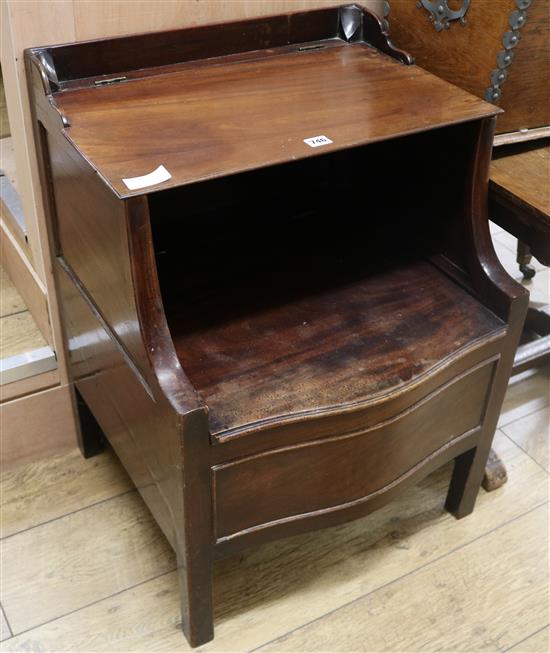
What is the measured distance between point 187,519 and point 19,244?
2.33 ft

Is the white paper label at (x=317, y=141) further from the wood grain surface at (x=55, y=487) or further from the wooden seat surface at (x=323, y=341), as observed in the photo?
the wood grain surface at (x=55, y=487)

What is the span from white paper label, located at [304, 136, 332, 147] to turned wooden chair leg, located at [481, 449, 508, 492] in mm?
820

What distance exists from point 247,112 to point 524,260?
107cm

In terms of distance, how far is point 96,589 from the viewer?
145cm

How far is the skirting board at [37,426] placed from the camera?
62.4 inches

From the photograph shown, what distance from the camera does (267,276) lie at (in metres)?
1.39

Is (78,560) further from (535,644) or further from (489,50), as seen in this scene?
(489,50)

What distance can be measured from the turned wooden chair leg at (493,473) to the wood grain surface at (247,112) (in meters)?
0.73

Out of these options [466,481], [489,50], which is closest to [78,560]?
[466,481]

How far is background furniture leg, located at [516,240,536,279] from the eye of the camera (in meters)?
1.96

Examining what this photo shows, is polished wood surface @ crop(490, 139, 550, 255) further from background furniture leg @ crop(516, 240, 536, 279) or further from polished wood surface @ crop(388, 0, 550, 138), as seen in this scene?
background furniture leg @ crop(516, 240, 536, 279)

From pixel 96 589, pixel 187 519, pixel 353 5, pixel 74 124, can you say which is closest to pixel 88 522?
pixel 96 589

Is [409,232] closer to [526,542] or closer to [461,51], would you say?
[461,51]

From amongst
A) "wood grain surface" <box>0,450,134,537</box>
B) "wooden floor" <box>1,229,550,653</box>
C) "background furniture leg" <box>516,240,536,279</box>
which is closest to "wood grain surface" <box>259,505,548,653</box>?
"wooden floor" <box>1,229,550,653</box>
